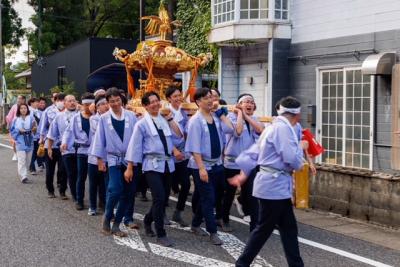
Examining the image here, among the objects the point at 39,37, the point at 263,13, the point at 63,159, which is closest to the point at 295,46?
the point at 263,13

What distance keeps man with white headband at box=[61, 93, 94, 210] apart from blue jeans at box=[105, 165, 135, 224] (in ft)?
6.33

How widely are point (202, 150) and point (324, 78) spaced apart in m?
7.24

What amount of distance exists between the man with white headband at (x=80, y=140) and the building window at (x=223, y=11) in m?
6.46

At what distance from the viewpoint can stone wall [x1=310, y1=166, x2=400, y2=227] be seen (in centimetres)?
816

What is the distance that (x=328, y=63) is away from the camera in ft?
44.5

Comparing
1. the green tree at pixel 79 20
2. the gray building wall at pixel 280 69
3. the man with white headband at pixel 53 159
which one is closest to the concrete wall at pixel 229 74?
the gray building wall at pixel 280 69

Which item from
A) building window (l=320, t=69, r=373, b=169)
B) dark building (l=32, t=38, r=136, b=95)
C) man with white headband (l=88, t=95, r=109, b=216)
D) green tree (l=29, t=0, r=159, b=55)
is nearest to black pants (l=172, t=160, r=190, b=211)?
man with white headband (l=88, t=95, r=109, b=216)

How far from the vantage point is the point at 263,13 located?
48.6ft

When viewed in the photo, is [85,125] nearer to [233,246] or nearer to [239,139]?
[239,139]

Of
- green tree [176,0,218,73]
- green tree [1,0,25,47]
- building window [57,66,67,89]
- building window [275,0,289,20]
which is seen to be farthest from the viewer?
green tree [1,0,25,47]

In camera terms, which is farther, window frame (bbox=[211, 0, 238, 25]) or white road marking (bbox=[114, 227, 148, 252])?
window frame (bbox=[211, 0, 238, 25])

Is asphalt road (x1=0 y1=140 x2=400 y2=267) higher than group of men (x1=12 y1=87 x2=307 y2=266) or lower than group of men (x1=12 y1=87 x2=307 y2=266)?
lower

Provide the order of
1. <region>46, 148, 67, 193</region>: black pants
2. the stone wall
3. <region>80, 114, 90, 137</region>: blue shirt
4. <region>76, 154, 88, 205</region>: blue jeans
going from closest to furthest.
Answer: the stone wall
<region>76, 154, 88, 205</region>: blue jeans
<region>80, 114, 90, 137</region>: blue shirt
<region>46, 148, 67, 193</region>: black pants

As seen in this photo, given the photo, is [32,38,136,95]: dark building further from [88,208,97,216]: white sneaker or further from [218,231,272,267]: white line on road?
[218,231,272,267]: white line on road
